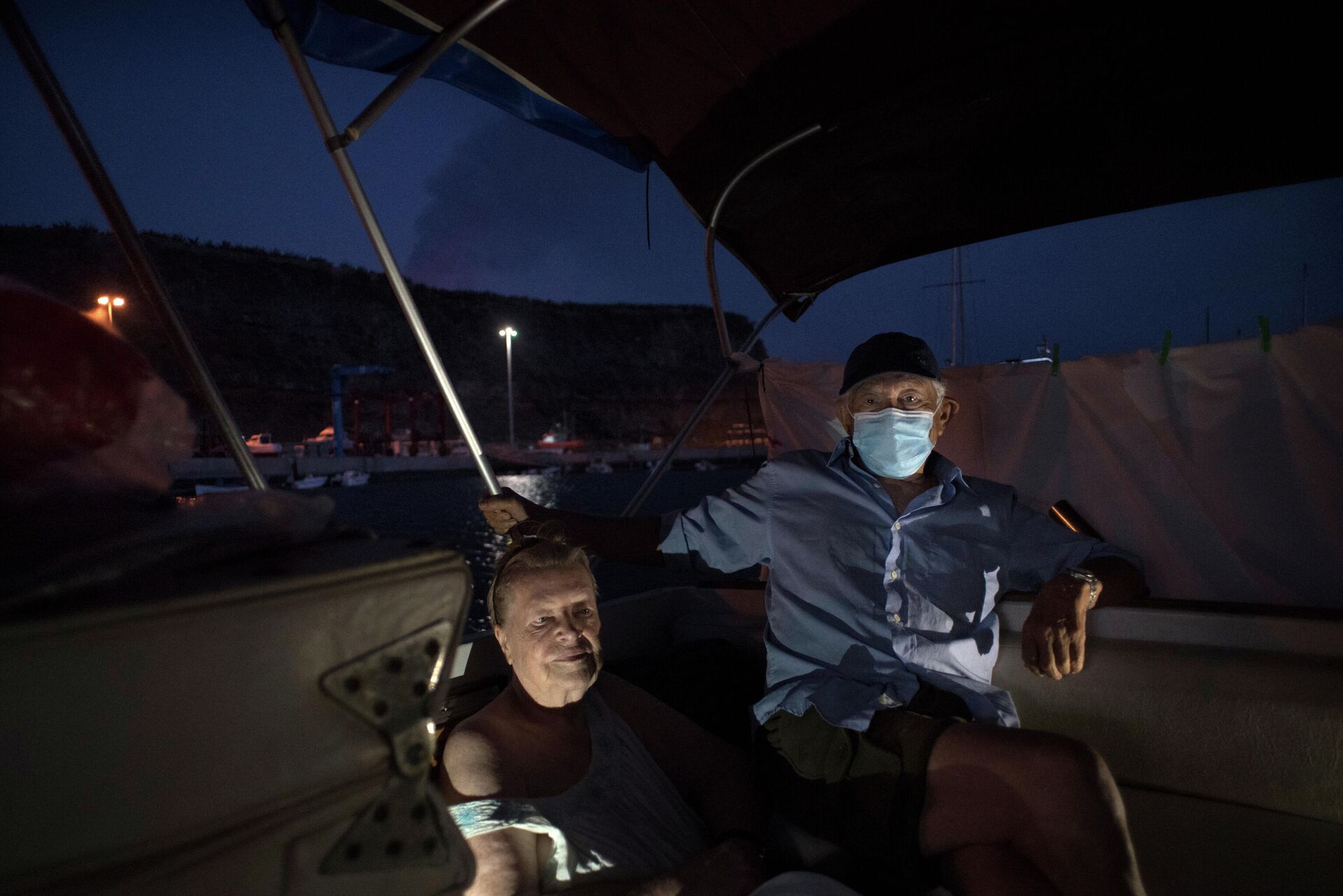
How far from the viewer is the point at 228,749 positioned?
18.7 inches

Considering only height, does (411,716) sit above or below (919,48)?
below

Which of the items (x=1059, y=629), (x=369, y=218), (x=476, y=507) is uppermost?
(x=369, y=218)

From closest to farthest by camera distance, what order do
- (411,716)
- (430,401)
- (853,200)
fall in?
1. (411,716)
2. (853,200)
3. (430,401)

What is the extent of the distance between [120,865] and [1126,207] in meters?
3.86

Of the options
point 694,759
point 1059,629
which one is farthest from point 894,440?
point 694,759

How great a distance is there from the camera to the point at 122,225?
5.17ft

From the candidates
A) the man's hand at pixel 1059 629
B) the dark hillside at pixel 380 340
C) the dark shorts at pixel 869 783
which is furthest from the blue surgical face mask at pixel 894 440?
the dark hillside at pixel 380 340

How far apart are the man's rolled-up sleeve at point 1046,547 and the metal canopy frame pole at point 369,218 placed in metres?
1.53

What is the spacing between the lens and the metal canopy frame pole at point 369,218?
6.40 feet

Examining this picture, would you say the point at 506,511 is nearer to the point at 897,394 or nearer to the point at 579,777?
the point at 579,777

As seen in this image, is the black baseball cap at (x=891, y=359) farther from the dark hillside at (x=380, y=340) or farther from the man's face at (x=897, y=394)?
the dark hillside at (x=380, y=340)

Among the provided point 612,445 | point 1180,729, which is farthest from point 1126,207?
point 612,445

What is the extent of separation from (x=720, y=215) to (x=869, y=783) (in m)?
2.49

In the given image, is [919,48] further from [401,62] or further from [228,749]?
[228,749]
